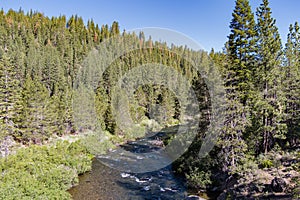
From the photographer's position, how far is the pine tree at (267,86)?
24.8 metres

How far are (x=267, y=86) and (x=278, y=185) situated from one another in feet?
44.8

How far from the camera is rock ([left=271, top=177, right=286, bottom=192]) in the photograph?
17.0m

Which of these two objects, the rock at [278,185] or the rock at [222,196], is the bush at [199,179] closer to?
the rock at [222,196]

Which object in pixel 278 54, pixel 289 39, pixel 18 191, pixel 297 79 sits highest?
Answer: pixel 289 39

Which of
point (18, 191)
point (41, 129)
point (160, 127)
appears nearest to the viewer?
point (18, 191)

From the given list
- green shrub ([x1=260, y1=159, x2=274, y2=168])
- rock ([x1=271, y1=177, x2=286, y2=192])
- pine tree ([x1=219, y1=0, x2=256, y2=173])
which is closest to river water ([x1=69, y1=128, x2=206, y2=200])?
pine tree ([x1=219, y1=0, x2=256, y2=173])

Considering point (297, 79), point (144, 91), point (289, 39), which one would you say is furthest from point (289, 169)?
point (144, 91)

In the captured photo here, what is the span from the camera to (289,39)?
31906 mm

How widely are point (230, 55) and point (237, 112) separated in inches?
251

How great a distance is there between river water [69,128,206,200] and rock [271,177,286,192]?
7.19m

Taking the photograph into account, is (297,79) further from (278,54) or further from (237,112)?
(237,112)

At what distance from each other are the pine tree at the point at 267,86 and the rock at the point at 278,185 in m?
7.41

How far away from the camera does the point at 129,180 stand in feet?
85.3

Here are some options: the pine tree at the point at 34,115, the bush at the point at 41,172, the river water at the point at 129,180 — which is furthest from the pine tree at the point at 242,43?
the pine tree at the point at 34,115
